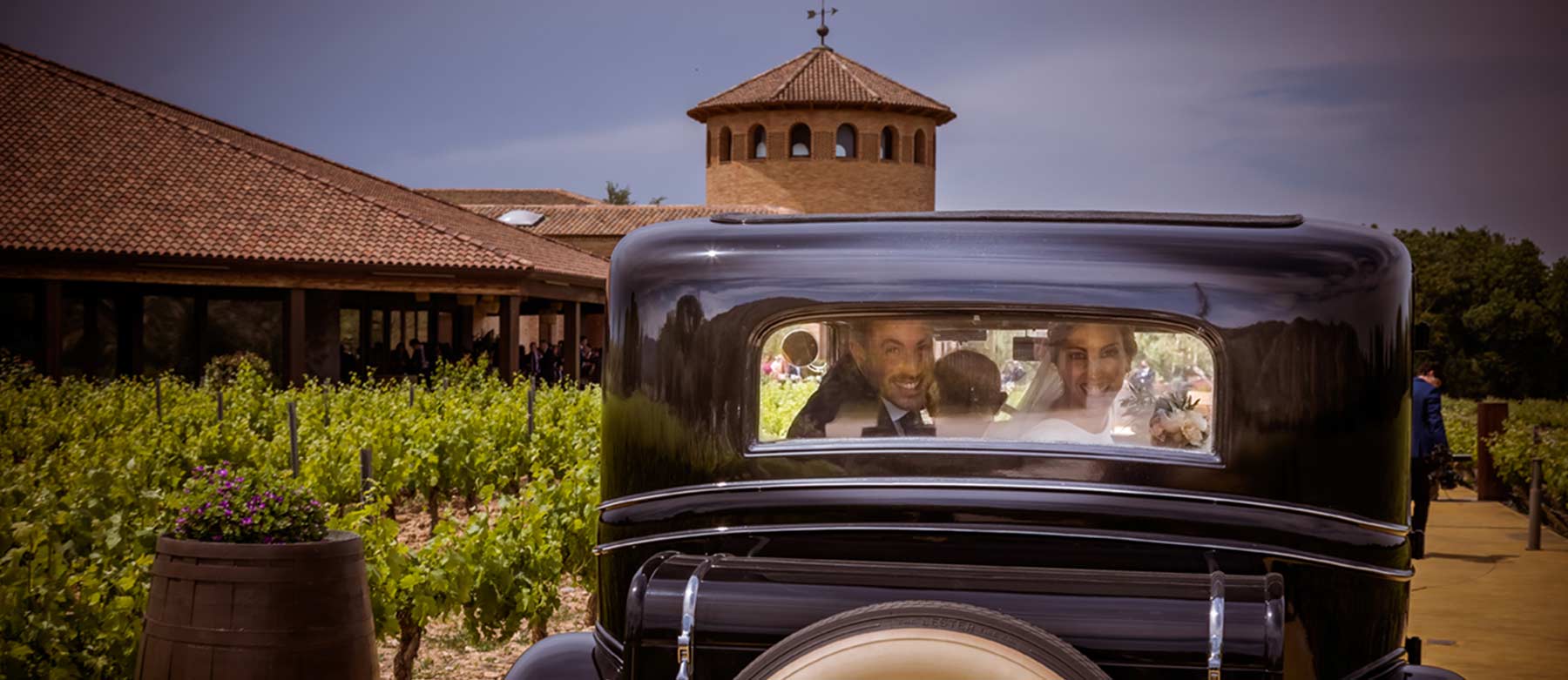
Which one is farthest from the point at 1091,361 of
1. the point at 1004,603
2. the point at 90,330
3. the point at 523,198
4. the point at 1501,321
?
the point at 523,198

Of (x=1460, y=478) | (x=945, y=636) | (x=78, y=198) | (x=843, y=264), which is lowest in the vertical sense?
(x=1460, y=478)

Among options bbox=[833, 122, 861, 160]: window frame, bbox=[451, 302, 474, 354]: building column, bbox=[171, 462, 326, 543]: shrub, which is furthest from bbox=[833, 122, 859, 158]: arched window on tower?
bbox=[171, 462, 326, 543]: shrub

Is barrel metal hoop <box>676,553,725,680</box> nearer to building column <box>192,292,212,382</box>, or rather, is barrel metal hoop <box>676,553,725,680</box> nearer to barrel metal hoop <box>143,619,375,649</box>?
barrel metal hoop <box>143,619,375,649</box>

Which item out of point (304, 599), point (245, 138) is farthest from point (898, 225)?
point (245, 138)

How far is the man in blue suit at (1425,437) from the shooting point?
33.6 feet

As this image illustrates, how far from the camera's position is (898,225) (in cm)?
359

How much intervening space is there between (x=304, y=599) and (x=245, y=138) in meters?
29.8

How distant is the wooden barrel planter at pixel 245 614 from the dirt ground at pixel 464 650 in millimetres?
2550

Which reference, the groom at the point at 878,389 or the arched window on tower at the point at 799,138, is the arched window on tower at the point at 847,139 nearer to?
the arched window on tower at the point at 799,138

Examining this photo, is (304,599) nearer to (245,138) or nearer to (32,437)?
(32,437)

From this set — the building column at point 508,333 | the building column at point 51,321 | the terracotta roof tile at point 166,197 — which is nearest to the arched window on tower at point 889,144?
the terracotta roof tile at point 166,197

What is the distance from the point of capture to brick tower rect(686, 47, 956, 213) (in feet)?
189

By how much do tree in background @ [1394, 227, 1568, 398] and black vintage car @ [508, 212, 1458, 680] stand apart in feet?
191

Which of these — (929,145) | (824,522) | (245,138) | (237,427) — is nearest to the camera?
(824,522)
